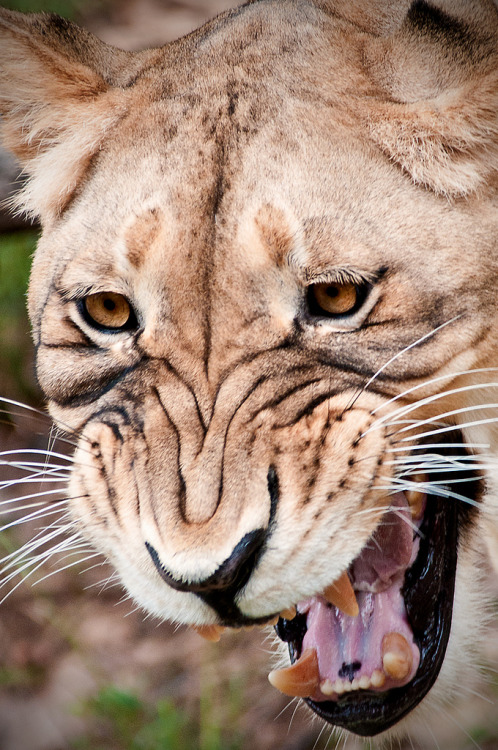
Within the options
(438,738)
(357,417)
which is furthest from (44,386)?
(438,738)

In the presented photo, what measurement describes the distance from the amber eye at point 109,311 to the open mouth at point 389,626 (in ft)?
2.78

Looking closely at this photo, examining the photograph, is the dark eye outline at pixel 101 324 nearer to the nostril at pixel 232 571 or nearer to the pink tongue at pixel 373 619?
the nostril at pixel 232 571

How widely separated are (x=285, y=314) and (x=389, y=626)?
992mm

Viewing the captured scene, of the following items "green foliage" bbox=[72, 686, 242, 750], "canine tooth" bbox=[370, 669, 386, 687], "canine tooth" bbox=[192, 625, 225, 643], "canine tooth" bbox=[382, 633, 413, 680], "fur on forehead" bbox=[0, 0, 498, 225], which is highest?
"fur on forehead" bbox=[0, 0, 498, 225]

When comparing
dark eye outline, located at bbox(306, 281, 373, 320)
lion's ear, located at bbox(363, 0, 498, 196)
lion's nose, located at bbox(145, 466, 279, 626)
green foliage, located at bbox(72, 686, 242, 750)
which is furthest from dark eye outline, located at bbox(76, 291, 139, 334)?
green foliage, located at bbox(72, 686, 242, 750)

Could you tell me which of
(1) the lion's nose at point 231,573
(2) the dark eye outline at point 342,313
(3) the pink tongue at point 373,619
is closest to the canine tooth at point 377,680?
(3) the pink tongue at point 373,619

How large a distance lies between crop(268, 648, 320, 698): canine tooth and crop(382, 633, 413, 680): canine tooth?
7.8 inches

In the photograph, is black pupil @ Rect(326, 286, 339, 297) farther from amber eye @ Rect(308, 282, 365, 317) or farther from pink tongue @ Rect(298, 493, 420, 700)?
pink tongue @ Rect(298, 493, 420, 700)

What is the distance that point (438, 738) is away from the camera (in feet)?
10.6

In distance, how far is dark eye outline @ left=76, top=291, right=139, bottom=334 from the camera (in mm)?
2137

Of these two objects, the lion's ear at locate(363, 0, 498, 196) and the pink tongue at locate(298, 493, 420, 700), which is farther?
the pink tongue at locate(298, 493, 420, 700)

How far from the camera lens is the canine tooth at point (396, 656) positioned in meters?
2.28

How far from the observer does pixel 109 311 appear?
2.19m

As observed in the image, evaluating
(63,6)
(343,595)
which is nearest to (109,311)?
(343,595)
